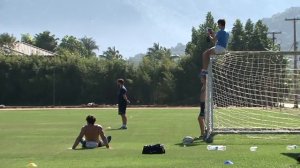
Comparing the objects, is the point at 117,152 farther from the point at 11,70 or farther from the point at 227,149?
the point at 11,70

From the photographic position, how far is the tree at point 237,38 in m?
69.6

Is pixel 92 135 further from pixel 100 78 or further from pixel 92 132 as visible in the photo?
pixel 100 78

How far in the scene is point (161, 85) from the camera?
66062mm

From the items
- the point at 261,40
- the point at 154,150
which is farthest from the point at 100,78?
the point at 154,150

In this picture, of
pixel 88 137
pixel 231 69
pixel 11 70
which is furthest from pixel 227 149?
pixel 11 70

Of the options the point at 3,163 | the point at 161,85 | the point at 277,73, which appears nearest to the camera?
the point at 3,163

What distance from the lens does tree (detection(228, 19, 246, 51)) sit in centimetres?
6964

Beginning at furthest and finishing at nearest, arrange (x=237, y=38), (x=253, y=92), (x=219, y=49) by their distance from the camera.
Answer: (x=237, y=38), (x=253, y=92), (x=219, y=49)

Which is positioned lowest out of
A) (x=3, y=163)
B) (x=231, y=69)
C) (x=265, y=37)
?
(x=3, y=163)

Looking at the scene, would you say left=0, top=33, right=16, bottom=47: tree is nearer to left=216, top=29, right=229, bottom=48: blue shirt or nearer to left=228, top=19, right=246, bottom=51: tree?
left=228, top=19, right=246, bottom=51: tree

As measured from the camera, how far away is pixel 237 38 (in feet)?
231

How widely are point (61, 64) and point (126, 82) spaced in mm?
7815

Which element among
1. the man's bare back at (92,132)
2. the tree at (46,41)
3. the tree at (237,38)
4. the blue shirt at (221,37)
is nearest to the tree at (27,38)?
the tree at (46,41)

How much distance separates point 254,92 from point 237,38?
4453 cm
